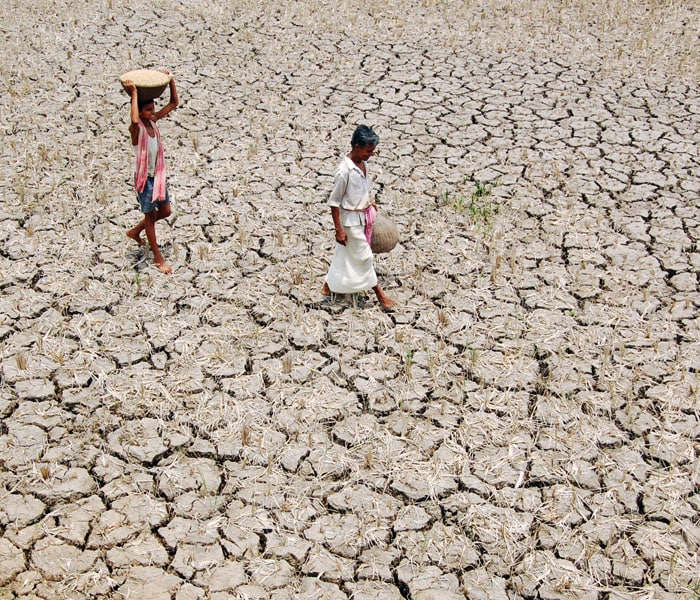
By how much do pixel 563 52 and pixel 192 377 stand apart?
20.8 feet

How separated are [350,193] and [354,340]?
89cm

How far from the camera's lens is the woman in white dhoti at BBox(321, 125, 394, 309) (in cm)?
470

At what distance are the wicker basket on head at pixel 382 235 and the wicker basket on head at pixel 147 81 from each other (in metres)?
1.57

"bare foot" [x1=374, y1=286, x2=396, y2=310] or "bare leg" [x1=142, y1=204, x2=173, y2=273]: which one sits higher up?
"bare leg" [x1=142, y1=204, x2=173, y2=273]

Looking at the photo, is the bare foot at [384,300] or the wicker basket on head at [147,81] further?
the bare foot at [384,300]

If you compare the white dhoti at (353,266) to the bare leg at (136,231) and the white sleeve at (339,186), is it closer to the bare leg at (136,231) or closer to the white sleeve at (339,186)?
the white sleeve at (339,186)

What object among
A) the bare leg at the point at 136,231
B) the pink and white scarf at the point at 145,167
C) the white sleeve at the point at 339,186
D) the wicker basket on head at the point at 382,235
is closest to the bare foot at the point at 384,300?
the wicker basket on head at the point at 382,235

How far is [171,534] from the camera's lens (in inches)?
146

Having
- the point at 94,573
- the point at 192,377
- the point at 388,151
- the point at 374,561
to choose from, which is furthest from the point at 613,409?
the point at 388,151

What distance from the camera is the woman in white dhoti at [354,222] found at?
4703 mm

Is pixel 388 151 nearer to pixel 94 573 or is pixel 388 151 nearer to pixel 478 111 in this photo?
pixel 478 111

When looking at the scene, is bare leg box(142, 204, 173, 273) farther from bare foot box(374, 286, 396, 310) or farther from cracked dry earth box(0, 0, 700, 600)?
bare foot box(374, 286, 396, 310)

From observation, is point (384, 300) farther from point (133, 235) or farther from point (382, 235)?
point (133, 235)

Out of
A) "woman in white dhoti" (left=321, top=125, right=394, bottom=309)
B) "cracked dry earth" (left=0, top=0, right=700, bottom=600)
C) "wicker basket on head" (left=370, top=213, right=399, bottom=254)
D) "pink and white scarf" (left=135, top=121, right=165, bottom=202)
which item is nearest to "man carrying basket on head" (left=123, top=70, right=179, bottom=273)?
"pink and white scarf" (left=135, top=121, right=165, bottom=202)
